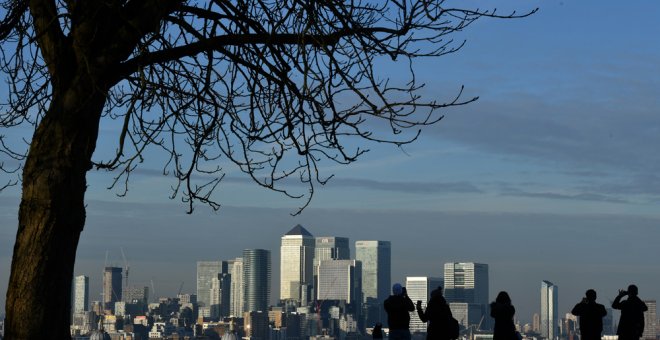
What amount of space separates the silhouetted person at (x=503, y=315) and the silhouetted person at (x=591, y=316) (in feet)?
5.39

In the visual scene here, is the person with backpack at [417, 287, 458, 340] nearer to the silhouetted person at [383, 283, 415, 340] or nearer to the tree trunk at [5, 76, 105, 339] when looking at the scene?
the silhouetted person at [383, 283, 415, 340]

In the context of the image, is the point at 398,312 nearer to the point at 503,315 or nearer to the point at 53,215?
the point at 503,315

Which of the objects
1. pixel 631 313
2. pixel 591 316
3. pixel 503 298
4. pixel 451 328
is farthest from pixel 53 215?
pixel 631 313

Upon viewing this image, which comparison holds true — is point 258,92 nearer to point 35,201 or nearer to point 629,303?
point 35,201

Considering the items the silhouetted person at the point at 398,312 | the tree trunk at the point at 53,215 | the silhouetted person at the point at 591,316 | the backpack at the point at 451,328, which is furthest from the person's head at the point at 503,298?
the tree trunk at the point at 53,215

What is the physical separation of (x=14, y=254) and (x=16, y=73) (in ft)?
12.1

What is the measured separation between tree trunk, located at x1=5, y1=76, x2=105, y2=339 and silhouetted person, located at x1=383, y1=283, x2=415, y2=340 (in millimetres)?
9643

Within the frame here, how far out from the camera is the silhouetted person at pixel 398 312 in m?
20.3

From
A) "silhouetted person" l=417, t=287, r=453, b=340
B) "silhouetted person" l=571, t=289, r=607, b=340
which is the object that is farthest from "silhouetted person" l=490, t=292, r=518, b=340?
"silhouetted person" l=571, t=289, r=607, b=340

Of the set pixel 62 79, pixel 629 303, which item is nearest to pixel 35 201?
pixel 62 79

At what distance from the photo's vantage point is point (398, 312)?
20422 mm

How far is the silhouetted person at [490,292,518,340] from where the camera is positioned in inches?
778

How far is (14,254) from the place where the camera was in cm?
1106

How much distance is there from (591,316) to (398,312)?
3157 millimetres
